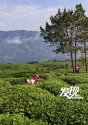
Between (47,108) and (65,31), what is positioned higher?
(65,31)

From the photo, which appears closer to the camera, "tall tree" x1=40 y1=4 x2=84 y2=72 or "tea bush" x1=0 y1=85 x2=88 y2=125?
"tea bush" x1=0 y1=85 x2=88 y2=125

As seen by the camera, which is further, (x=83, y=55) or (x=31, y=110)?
(x=83, y=55)

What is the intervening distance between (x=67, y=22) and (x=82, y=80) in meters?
45.0

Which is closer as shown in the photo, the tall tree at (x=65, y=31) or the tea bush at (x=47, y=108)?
the tea bush at (x=47, y=108)

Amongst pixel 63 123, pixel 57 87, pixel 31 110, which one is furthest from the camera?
pixel 57 87

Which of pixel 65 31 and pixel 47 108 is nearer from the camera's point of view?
pixel 47 108

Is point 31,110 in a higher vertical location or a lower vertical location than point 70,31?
lower

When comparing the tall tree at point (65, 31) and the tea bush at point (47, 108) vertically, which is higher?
the tall tree at point (65, 31)

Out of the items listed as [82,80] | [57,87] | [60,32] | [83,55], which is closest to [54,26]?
[60,32]

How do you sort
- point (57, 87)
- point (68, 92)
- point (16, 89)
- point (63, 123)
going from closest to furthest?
point (63, 123)
point (68, 92)
point (16, 89)
point (57, 87)

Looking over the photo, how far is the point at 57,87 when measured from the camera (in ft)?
82.1

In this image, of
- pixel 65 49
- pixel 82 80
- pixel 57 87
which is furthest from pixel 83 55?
pixel 57 87

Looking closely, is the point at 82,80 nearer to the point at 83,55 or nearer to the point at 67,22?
the point at 67,22

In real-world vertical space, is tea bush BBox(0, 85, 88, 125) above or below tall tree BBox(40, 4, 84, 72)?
below
